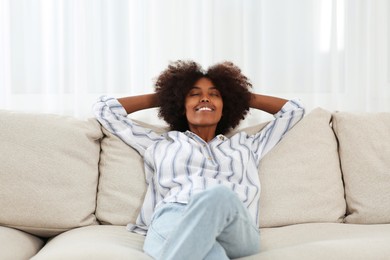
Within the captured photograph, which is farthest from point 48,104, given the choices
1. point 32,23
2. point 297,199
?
point 297,199

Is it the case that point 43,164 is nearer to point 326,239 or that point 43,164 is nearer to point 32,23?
point 32,23

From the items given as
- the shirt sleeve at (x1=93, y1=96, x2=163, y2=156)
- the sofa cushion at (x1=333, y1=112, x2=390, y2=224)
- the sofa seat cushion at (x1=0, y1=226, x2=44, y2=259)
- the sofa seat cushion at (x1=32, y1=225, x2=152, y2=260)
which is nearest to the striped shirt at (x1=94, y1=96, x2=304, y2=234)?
the shirt sleeve at (x1=93, y1=96, x2=163, y2=156)

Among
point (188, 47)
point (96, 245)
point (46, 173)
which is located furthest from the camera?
point (188, 47)

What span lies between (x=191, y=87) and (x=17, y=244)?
36.3 inches

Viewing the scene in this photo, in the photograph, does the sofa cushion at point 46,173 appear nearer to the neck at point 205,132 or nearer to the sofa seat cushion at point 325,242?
the neck at point 205,132

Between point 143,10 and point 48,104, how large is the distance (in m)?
0.64

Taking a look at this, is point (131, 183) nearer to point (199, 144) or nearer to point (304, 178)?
point (199, 144)

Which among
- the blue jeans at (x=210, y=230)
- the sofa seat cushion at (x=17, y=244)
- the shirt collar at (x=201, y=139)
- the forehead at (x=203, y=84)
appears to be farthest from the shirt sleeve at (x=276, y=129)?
the sofa seat cushion at (x=17, y=244)

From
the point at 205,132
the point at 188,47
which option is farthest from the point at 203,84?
the point at 188,47

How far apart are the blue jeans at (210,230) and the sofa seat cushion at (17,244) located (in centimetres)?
44

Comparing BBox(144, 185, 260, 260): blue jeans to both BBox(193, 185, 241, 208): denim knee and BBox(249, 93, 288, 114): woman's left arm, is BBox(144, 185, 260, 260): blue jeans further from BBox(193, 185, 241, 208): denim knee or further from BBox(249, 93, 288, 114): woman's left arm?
BBox(249, 93, 288, 114): woman's left arm

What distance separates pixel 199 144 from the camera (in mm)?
2172

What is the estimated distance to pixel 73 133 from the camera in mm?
2150

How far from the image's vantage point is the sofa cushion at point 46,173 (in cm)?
199
